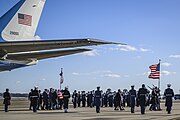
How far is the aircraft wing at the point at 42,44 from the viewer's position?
1595cm

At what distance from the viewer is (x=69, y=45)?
16844mm

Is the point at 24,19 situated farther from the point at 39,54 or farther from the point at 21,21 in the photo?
the point at 39,54

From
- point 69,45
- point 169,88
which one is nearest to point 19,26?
point 69,45

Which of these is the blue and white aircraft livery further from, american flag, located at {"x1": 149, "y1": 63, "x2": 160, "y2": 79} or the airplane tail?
american flag, located at {"x1": 149, "y1": 63, "x2": 160, "y2": 79}

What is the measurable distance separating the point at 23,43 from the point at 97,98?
8.18m

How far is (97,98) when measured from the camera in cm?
2367

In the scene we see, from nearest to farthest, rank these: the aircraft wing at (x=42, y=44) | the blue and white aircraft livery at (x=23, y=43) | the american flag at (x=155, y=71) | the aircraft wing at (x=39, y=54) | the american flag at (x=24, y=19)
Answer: the aircraft wing at (x=42, y=44), the blue and white aircraft livery at (x=23, y=43), the aircraft wing at (x=39, y=54), the american flag at (x=24, y=19), the american flag at (x=155, y=71)

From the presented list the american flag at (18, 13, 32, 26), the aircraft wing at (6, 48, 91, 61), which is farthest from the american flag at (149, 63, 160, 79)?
the aircraft wing at (6, 48, 91, 61)

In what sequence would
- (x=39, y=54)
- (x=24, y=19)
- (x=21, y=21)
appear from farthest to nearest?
(x=24, y=19)
(x=21, y=21)
(x=39, y=54)

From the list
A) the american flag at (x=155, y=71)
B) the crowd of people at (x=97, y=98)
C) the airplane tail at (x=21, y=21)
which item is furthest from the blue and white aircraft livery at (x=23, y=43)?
the american flag at (x=155, y=71)

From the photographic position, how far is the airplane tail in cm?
2182

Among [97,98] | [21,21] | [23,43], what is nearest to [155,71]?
[97,98]

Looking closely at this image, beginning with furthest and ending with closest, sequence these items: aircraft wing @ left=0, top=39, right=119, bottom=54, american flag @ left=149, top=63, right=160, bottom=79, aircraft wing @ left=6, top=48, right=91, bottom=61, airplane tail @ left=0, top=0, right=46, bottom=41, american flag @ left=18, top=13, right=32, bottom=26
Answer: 1. american flag @ left=149, top=63, right=160, bottom=79
2. american flag @ left=18, top=13, right=32, bottom=26
3. airplane tail @ left=0, top=0, right=46, bottom=41
4. aircraft wing @ left=6, top=48, right=91, bottom=61
5. aircraft wing @ left=0, top=39, right=119, bottom=54

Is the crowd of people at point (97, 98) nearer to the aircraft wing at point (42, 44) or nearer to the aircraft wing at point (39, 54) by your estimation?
the aircraft wing at point (39, 54)
